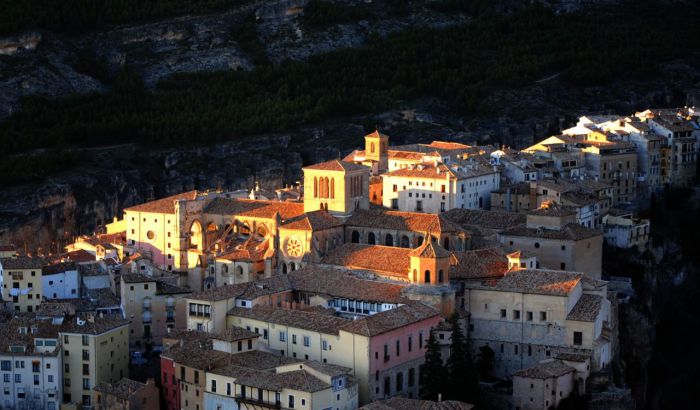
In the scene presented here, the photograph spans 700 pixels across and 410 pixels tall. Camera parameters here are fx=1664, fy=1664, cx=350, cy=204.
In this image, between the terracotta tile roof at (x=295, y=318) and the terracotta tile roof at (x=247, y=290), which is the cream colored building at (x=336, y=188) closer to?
the terracotta tile roof at (x=247, y=290)

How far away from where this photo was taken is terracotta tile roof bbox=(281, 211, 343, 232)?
6325cm

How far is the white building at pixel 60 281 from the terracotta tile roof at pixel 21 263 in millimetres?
614

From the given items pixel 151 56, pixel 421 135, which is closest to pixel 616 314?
pixel 421 135

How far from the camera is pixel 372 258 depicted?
198 ft

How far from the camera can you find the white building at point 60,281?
204 ft

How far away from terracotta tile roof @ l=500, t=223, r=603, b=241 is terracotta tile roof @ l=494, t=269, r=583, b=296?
13.5 feet

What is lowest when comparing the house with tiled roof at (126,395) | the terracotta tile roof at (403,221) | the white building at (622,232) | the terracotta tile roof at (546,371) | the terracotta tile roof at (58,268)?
the house with tiled roof at (126,395)

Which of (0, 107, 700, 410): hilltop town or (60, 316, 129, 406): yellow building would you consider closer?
(0, 107, 700, 410): hilltop town

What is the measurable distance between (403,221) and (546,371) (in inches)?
487

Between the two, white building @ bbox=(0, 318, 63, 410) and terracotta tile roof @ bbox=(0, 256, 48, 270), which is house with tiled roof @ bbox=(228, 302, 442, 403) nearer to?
white building @ bbox=(0, 318, 63, 410)

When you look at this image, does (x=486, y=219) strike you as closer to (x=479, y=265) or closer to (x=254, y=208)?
(x=479, y=265)

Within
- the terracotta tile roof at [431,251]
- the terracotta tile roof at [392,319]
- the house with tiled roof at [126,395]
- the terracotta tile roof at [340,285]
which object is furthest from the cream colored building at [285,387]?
the terracotta tile roof at [431,251]

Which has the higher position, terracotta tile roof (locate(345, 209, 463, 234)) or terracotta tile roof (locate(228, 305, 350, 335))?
terracotta tile roof (locate(345, 209, 463, 234))

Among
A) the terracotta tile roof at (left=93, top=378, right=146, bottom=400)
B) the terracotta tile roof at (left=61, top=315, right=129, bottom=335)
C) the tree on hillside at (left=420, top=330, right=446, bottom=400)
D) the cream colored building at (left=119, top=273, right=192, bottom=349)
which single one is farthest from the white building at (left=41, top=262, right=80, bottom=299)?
the tree on hillside at (left=420, top=330, right=446, bottom=400)
